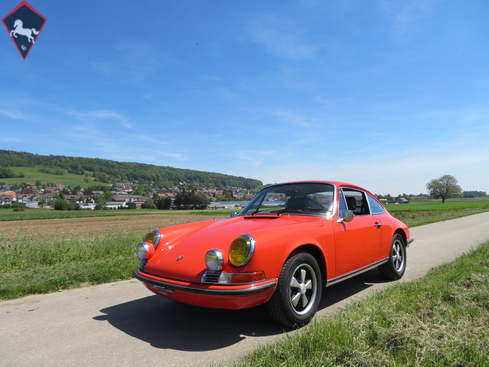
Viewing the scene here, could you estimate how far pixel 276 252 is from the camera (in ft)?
9.80

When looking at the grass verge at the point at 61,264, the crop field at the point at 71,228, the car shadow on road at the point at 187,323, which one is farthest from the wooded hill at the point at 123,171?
the car shadow on road at the point at 187,323

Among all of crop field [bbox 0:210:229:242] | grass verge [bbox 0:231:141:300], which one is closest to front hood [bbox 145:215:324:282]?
grass verge [bbox 0:231:141:300]

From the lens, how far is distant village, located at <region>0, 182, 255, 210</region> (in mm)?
83000

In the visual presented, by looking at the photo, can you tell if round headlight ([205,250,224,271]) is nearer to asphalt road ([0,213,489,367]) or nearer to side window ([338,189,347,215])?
asphalt road ([0,213,489,367])

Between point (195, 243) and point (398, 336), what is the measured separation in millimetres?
2132

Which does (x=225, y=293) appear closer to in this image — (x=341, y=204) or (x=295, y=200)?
(x=295, y=200)

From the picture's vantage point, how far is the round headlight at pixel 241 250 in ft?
9.33

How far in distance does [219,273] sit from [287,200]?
1.86 m

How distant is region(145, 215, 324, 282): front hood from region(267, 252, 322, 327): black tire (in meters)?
0.40

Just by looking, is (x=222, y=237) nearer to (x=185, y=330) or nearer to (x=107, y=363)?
(x=185, y=330)

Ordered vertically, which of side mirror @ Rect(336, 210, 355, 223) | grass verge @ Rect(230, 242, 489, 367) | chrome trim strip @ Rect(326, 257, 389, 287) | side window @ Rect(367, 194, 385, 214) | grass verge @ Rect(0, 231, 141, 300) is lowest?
grass verge @ Rect(0, 231, 141, 300)

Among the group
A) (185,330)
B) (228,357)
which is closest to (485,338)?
(228,357)

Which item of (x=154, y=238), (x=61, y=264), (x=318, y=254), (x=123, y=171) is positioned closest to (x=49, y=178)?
(x=123, y=171)

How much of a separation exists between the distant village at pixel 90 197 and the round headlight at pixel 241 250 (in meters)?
72.3
